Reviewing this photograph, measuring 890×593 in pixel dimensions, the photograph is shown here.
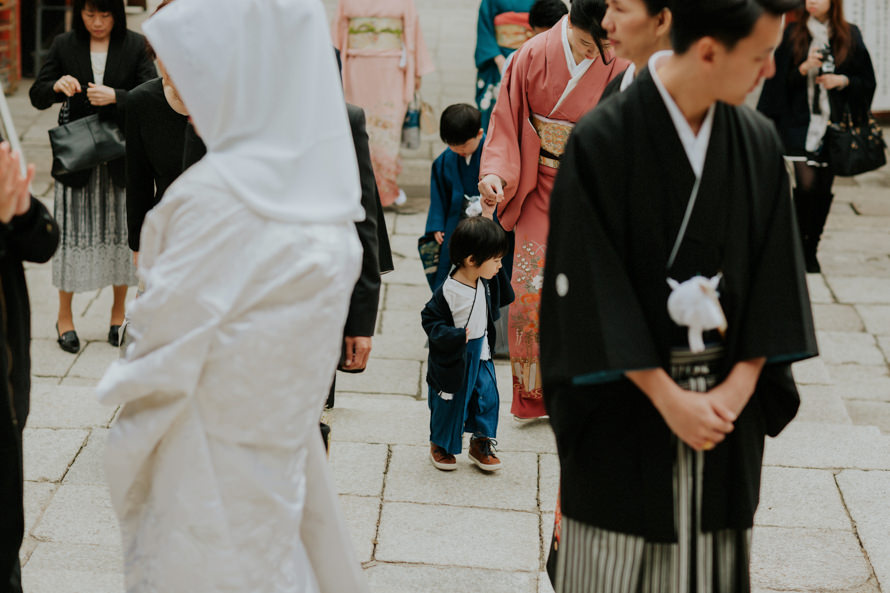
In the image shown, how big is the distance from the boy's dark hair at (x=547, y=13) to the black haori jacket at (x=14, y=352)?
4.01 m

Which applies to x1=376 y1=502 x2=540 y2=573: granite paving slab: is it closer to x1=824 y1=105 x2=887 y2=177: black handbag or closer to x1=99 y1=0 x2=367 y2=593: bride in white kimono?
x1=99 y1=0 x2=367 y2=593: bride in white kimono

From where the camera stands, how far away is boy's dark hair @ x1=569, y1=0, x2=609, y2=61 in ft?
12.9

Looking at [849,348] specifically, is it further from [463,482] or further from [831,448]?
[463,482]

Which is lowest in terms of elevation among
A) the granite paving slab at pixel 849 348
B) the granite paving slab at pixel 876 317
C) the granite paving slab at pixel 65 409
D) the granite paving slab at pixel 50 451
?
the granite paving slab at pixel 876 317

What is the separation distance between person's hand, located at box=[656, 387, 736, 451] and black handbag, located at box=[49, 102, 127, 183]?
355cm

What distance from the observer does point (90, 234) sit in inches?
222

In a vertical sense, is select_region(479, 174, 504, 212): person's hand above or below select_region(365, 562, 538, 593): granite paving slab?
above

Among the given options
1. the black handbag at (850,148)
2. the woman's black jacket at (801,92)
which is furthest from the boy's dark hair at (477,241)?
the black handbag at (850,148)

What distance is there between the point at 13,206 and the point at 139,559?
79cm

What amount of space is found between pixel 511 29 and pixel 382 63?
931 millimetres

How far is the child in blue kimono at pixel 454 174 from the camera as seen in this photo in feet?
17.4

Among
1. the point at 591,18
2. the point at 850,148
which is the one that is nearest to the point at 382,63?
the point at 850,148

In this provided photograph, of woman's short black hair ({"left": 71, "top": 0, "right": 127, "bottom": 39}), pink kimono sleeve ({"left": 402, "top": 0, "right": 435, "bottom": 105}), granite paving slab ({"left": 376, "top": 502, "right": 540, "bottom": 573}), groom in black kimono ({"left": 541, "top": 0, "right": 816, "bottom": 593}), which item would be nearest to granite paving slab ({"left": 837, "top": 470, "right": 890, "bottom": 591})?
granite paving slab ({"left": 376, "top": 502, "right": 540, "bottom": 573})

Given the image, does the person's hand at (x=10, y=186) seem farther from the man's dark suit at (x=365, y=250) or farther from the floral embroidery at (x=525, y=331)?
the floral embroidery at (x=525, y=331)
